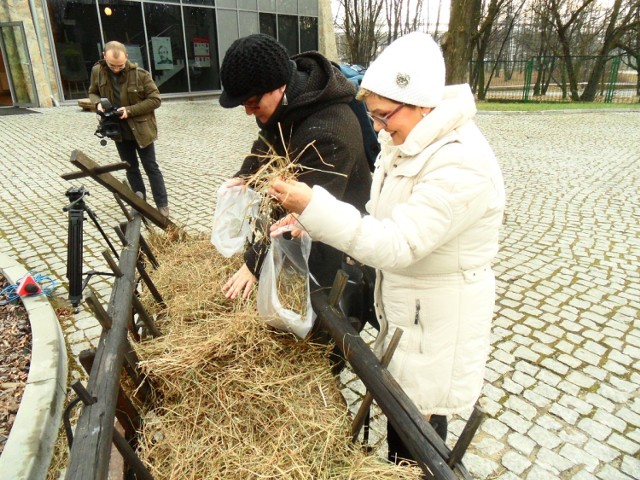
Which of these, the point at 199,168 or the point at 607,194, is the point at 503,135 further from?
the point at 199,168

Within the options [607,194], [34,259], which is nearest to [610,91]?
[607,194]

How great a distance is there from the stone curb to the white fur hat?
2321mm

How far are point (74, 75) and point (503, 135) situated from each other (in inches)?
518

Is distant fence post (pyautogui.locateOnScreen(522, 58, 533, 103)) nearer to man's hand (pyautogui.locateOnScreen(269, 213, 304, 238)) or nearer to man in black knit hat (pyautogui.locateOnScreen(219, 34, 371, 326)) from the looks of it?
man in black knit hat (pyautogui.locateOnScreen(219, 34, 371, 326))

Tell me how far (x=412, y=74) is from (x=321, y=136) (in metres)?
0.52

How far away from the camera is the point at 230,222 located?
2445mm

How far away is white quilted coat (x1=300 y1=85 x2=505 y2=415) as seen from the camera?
4.22ft

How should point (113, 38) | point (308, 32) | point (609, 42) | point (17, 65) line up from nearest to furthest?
point (17, 65)
point (113, 38)
point (308, 32)
point (609, 42)

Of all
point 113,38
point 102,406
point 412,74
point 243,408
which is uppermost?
point 113,38

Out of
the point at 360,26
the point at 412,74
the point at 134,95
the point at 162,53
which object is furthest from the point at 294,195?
the point at 360,26

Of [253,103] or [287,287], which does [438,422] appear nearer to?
[287,287]

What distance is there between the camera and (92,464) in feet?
3.54

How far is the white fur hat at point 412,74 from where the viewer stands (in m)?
1.38

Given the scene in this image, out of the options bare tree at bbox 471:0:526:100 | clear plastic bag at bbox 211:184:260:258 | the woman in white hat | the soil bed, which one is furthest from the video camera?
bare tree at bbox 471:0:526:100
